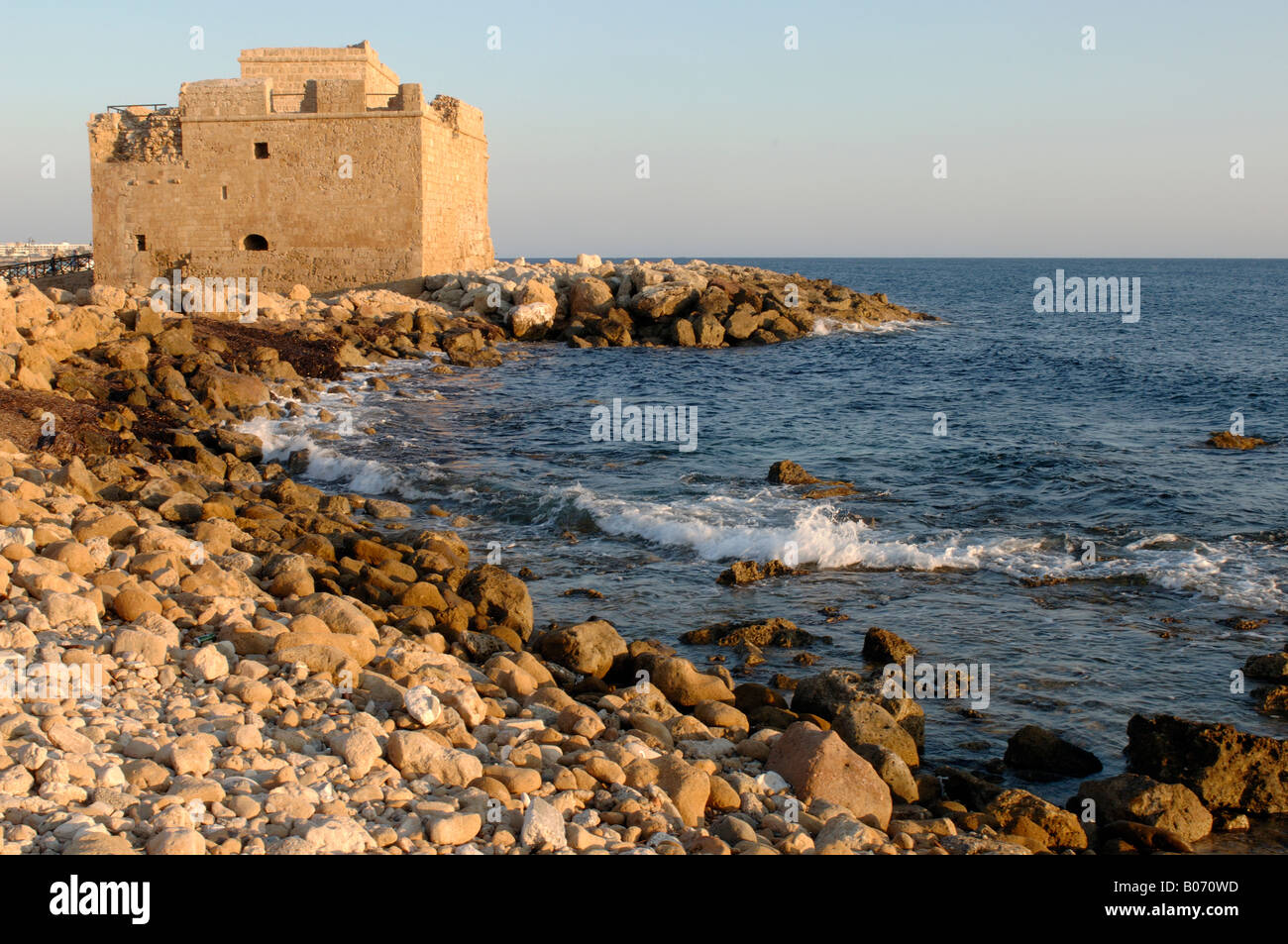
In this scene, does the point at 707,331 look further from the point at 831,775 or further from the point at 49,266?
the point at 831,775

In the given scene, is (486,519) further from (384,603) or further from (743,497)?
(384,603)

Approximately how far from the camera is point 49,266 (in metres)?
32.3

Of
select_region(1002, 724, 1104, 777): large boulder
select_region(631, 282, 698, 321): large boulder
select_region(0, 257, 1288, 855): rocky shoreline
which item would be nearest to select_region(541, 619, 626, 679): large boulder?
select_region(0, 257, 1288, 855): rocky shoreline

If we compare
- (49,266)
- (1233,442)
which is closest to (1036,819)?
(1233,442)

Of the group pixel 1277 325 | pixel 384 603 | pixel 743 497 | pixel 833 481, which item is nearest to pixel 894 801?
pixel 384 603

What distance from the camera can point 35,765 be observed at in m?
4.41

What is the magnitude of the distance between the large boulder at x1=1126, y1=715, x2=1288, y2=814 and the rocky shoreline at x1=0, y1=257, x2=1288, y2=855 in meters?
0.01

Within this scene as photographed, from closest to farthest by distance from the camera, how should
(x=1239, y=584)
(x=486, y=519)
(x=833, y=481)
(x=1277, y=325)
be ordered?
1. (x=1239, y=584)
2. (x=486, y=519)
3. (x=833, y=481)
4. (x=1277, y=325)

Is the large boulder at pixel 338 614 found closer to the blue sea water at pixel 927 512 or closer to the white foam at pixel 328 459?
the blue sea water at pixel 927 512

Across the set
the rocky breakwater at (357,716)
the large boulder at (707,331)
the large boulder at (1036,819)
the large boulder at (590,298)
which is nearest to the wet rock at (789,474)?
the rocky breakwater at (357,716)

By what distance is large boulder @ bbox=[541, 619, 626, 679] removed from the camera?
7.82m

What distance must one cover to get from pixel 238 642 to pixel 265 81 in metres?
26.2

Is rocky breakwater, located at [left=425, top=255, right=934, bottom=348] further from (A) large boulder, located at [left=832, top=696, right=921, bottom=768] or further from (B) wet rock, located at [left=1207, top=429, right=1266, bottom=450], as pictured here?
(A) large boulder, located at [left=832, top=696, right=921, bottom=768]

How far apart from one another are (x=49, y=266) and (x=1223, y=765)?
35.1 m
